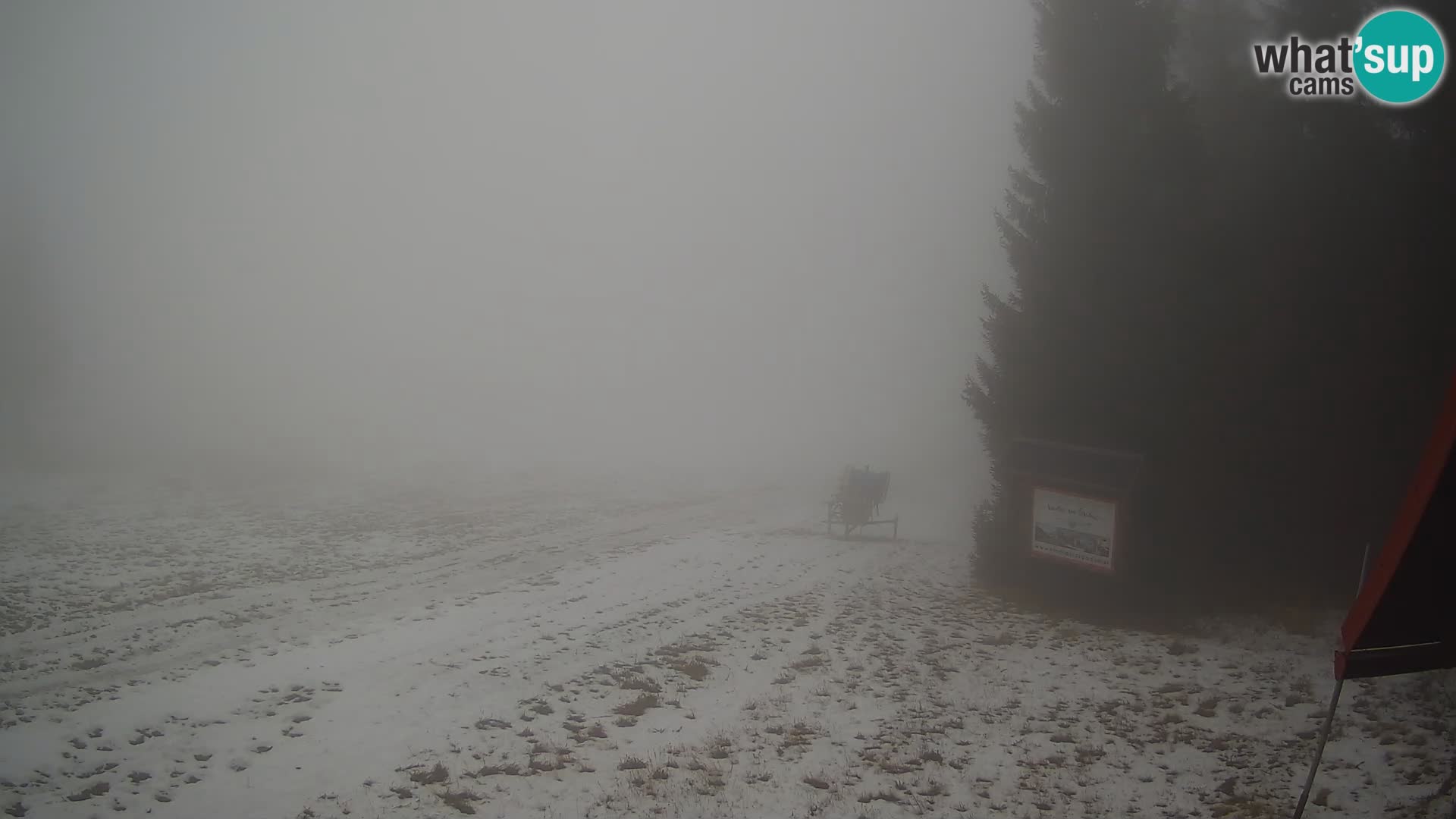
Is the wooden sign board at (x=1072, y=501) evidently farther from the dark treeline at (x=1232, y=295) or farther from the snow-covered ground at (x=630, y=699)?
the snow-covered ground at (x=630, y=699)

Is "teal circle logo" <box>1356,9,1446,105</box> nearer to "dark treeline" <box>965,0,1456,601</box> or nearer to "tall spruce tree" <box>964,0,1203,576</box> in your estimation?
"dark treeline" <box>965,0,1456,601</box>

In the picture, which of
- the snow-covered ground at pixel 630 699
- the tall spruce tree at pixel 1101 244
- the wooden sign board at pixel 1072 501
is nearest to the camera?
the snow-covered ground at pixel 630 699

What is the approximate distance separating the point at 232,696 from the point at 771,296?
132 m

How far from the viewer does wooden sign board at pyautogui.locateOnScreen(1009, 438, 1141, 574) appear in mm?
13633

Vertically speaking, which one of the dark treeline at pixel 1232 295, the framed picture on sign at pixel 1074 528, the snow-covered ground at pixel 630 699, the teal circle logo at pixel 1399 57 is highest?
the teal circle logo at pixel 1399 57

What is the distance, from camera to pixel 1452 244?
38.3 ft

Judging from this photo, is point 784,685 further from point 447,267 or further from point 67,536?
point 447,267

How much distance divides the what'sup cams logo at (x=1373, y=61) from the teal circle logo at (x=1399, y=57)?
0.01 m

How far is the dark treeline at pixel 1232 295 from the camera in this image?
1216cm

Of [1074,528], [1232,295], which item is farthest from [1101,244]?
[1074,528]

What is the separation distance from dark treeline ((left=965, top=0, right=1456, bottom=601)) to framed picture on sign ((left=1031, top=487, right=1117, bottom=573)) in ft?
2.10

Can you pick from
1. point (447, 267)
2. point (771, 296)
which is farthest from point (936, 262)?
point (447, 267)

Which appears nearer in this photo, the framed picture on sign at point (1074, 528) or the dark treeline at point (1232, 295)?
the dark treeline at point (1232, 295)

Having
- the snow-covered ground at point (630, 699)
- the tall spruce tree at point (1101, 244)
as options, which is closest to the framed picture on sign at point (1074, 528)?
the tall spruce tree at point (1101, 244)
